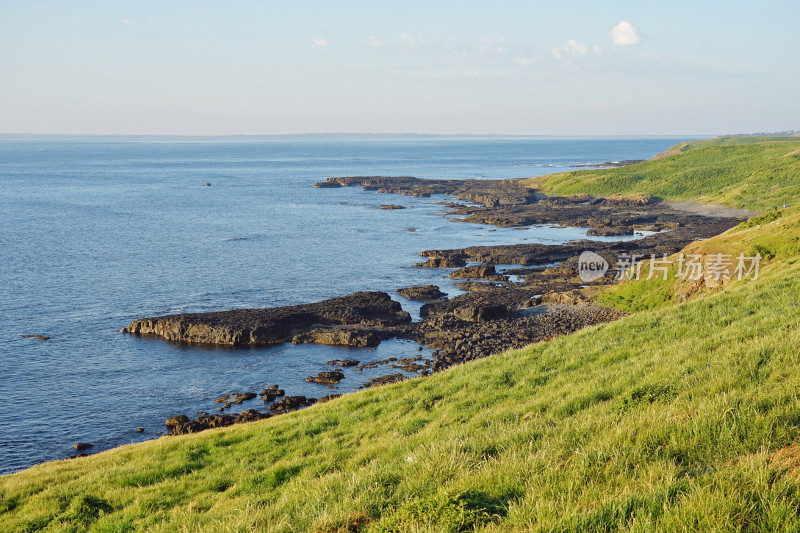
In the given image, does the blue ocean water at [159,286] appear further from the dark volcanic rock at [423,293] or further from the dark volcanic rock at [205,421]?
the dark volcanic rock at [423,293]

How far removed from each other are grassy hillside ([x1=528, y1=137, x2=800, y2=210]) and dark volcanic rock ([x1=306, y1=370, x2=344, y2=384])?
87982mm

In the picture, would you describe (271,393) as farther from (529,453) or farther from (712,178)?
(712,178)

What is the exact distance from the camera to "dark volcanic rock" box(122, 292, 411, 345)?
4412 cm

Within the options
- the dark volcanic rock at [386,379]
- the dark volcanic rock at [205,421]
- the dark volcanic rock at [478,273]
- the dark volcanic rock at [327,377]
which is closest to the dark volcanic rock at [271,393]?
the dark volcanic rock at [327,377]

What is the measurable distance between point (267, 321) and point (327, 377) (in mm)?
11074

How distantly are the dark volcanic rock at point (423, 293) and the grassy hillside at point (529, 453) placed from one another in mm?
34827

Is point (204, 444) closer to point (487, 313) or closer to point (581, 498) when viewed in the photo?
point (581, 498)

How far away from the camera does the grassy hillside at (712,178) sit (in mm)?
107062

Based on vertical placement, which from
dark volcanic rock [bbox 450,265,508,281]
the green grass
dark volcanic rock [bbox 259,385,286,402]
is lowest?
dark volcanic rock [bbox 259,385,286,402]

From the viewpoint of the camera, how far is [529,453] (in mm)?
8180

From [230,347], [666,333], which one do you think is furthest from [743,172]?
[666,333]

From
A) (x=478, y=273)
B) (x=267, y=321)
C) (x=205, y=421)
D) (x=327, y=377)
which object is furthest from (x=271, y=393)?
(x=478, y=273)

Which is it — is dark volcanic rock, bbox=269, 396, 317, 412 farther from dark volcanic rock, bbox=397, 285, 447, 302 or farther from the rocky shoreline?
dark volcanic rock, bbox=397, 285, 447, 302

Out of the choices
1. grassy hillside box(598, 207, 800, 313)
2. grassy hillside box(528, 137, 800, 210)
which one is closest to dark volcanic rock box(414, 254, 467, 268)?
grassy hillside box(598, 207, 800, 313)
